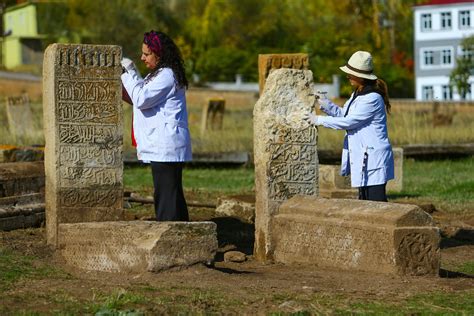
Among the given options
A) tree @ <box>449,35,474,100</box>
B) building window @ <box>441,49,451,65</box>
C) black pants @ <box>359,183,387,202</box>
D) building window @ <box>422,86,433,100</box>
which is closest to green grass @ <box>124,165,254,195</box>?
black pants @ <box>359,183,387,202</box>

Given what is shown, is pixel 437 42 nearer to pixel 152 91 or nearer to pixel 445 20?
pixel 445 20

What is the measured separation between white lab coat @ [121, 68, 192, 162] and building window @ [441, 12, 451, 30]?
68737 mm

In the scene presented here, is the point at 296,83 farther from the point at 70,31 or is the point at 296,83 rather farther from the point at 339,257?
the point at 70,31

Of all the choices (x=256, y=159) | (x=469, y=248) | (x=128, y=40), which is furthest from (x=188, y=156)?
(x=128, y=40)

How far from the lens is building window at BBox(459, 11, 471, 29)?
77062 mm

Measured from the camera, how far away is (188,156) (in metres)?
11.3

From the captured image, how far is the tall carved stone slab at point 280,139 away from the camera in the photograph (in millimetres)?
11625

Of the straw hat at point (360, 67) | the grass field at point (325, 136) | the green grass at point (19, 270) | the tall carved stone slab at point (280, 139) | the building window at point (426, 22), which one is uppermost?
the building window at point (426, 22)

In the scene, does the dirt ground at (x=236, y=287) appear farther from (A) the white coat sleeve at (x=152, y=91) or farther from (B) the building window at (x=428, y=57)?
(B) the building window at (x=428, y=57)

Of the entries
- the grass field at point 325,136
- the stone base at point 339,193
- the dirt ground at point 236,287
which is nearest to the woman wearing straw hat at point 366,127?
the dirt ground at point 236,287

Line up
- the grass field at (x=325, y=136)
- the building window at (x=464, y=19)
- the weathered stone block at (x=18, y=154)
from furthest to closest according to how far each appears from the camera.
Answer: the building window at (x=464, y=19) → the grass field at (x=325, y=136) → the weathered stone block at (x=18, y=154)

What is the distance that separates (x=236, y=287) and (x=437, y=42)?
235ft

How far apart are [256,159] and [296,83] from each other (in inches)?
29.5

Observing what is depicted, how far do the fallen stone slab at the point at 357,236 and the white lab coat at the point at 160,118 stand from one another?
3.64 ft
